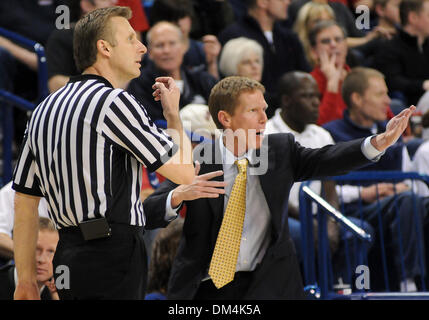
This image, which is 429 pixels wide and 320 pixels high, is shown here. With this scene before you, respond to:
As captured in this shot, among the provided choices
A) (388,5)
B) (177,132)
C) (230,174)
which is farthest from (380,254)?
(388,5)

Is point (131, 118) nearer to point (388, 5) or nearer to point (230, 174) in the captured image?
point (230, 174)

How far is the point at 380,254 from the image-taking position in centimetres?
644

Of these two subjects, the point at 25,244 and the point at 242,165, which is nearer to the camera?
the point at 25,244

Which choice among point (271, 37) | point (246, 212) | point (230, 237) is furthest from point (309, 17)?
point (230, 237)

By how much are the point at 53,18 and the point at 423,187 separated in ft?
11.6

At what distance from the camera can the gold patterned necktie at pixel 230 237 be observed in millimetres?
4469

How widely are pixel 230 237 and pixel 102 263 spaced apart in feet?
3.52

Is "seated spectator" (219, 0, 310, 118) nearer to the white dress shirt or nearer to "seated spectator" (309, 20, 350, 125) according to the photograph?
"seated spectator" (309, 20, 350, 125)

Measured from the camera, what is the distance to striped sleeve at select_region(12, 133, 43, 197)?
12.4ft

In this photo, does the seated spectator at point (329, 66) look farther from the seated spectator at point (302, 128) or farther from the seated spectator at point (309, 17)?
the seated spectator at point (302, 128)

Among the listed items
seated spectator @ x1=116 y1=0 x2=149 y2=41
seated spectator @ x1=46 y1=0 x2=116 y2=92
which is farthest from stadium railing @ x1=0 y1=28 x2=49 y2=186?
seated spectator @ x1=116 y1=0 x2=149 y2=41

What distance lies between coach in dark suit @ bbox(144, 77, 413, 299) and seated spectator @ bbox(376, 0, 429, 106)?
431cm

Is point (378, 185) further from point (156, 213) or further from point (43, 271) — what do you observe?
point (156, 213)

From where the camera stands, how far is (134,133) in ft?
11.6
